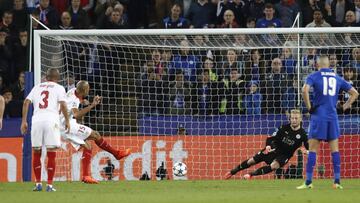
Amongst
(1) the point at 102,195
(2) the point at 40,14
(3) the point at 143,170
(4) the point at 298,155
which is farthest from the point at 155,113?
(1) the point at 102,195

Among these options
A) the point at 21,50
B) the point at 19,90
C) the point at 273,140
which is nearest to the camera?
the point at 273,140

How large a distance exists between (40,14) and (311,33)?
24.2 ft

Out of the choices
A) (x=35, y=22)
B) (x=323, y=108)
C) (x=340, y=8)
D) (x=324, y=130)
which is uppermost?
(x=340, y=8)

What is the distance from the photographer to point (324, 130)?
56.3ft

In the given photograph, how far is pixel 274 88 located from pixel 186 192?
255 inches

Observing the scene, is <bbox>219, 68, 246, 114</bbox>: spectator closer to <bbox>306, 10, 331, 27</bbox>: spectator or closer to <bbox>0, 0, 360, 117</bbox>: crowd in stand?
<bbox>0, 0, 360, 117</bbox>: crowd in stand

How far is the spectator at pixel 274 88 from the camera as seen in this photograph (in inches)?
886

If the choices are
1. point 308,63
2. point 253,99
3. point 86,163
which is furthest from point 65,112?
point 308,63

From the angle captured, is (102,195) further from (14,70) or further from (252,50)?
(14,70)

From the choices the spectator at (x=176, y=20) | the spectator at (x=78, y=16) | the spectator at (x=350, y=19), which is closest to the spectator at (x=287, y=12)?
the spectator at (x=350, y=19)

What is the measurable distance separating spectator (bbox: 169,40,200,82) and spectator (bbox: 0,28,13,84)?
13.8 ft

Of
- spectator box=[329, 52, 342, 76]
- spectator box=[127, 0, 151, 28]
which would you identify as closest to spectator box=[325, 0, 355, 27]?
spectator box=[329, 52, 342, 76]

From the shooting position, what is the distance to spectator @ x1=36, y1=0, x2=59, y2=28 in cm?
2545

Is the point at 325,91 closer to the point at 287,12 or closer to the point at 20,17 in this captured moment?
the point at 287,12
